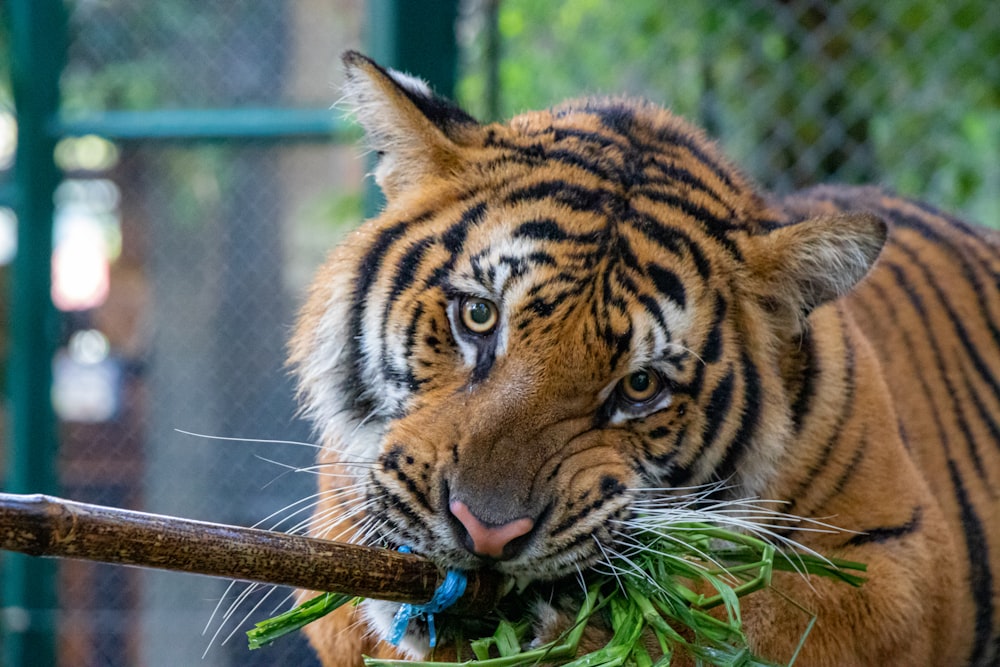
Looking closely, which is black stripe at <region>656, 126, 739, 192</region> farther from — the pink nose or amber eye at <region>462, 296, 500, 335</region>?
the pink nose

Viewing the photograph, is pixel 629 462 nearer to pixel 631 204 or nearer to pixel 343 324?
pixel 631 204

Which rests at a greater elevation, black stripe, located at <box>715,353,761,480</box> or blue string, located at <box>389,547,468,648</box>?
black stripe, located at <box>715,353,761,480</box>

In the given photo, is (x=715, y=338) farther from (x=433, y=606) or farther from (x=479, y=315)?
(x=433, y=606)

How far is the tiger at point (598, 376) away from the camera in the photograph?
1.65 metres

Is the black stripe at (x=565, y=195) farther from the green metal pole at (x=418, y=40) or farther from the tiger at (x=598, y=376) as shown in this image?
the green metal pole at (x=418, y=40)

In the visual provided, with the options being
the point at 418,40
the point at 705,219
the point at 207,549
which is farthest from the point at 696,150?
the point at 418,40

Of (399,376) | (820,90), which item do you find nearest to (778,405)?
(399,376)

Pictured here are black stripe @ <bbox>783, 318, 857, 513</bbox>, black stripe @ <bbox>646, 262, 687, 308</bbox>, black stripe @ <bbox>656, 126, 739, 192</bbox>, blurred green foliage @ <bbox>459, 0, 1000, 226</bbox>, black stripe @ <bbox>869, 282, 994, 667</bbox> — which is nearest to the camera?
black stripe @ <bbox>646, 262, 687, 308</bbox>

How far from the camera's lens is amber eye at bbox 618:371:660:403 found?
1765 millimetres

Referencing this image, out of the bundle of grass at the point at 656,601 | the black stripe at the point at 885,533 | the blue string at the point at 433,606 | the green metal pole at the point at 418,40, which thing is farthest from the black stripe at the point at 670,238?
the green metal pole at the point at 418,40

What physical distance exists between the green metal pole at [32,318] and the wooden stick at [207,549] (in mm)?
2747

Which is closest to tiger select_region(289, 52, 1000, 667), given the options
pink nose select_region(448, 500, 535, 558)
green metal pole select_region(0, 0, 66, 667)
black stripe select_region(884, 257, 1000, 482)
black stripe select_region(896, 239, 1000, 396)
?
pink nose select_region(448, 500, 535, 558)

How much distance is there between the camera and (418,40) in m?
3.52

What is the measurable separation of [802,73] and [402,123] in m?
3.26
